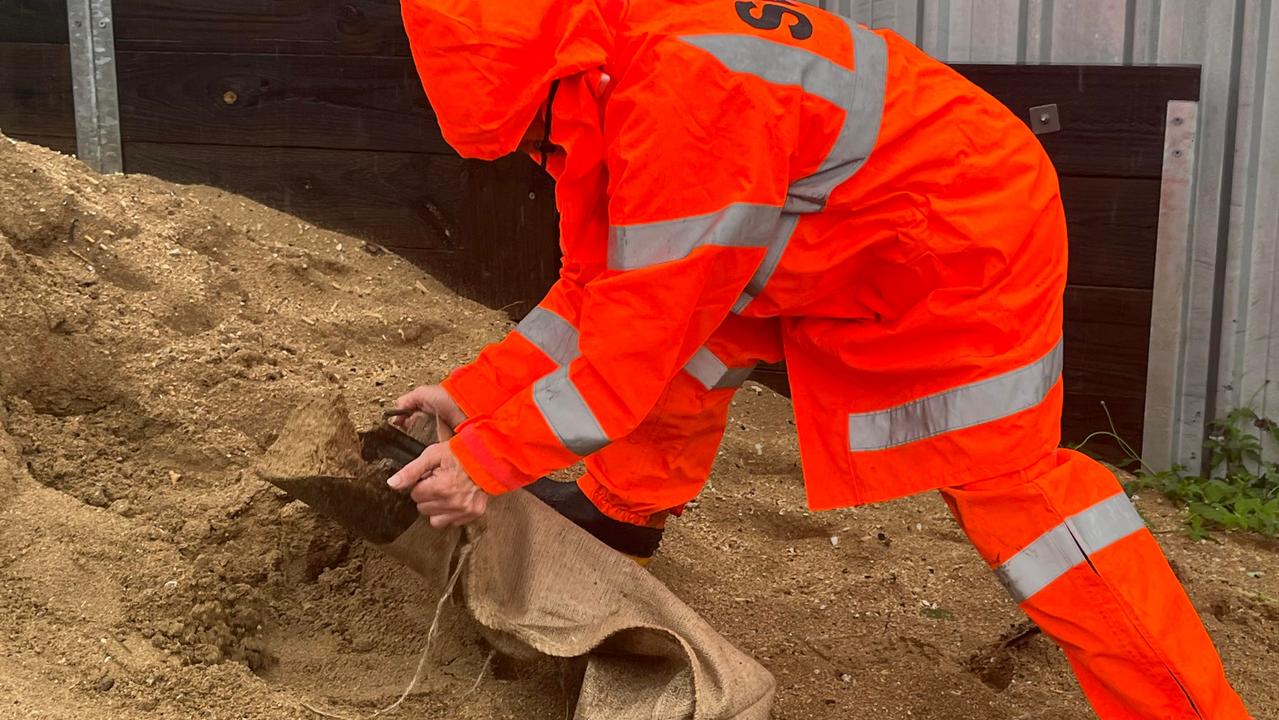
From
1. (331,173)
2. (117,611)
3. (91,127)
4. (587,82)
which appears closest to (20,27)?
(91,127)

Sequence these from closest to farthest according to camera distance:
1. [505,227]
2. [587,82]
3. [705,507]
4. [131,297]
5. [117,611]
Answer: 1. [587,82]
2. [117,611]
3. [131,297]
4. [705,507]
5. [505,227]

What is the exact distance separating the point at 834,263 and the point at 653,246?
0.43 meters

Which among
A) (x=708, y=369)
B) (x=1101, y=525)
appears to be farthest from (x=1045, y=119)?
(x=1101, y=525)

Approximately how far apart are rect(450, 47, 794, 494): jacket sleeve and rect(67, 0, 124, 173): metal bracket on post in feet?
9.79

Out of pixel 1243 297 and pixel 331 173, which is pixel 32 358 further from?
pixel 1243 297

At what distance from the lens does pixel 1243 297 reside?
13.4 feet

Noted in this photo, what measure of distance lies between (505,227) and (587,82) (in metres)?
2.31

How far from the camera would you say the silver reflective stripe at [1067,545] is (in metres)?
2.42

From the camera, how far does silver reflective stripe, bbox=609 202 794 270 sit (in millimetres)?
2262

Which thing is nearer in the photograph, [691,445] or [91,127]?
[691,445]

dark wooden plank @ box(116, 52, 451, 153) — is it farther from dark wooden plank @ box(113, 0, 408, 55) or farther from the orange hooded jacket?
the orange hooded jacket

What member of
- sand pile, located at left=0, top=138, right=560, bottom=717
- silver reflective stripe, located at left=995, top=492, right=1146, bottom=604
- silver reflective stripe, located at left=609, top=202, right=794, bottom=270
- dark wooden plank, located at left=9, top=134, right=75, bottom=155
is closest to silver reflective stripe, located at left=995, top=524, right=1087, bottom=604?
silver reflective stripe, located at left=995, top=492, right=1146, bottom=604

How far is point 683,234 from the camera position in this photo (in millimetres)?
2266

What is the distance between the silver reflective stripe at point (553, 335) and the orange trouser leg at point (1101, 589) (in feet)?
2.93
